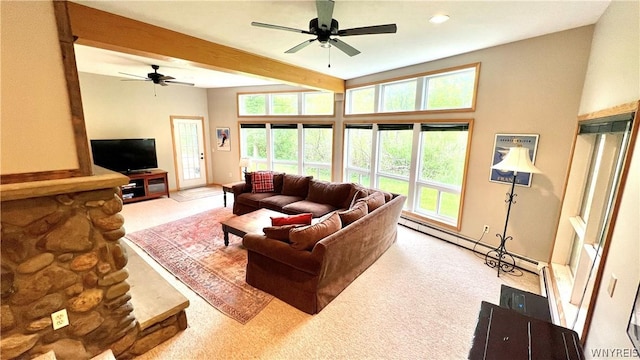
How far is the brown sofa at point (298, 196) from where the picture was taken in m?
4.30

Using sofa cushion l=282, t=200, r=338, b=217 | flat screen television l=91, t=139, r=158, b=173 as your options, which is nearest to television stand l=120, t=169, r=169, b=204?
flat screen television l=91, t=139, r=158, b=173

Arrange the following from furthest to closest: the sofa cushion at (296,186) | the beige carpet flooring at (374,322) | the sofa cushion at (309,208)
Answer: the sofa cushion at (296,186), the sofa cushion at (309,208), the beige carpet flooring at (374,322)

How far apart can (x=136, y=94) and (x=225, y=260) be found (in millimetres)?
5103

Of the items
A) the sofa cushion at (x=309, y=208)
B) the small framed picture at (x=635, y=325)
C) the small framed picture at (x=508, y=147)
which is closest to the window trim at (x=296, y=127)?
the sofa cushion at (x=309, y=208)

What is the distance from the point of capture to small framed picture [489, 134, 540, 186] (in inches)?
123

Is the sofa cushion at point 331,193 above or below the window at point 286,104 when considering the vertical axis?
below

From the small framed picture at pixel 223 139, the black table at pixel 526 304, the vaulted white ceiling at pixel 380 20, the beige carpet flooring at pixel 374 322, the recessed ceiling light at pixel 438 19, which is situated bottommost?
the beige carpet flooring at pixel 374 322

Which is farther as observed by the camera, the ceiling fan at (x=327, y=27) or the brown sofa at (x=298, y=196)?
the brown sofa at (x=298, y=196)

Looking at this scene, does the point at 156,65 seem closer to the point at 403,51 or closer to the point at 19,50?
the point at 19,50

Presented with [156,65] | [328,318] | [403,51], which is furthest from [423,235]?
[156,65]

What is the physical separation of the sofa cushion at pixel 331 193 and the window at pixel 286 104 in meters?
1.97

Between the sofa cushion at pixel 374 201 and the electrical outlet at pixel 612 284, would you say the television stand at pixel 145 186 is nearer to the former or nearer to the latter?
the sofa cushion at pixel 374 201

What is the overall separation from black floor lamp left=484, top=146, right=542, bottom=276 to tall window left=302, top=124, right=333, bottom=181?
348 centimetres

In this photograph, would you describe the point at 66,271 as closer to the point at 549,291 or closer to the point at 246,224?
the point at 246,224
